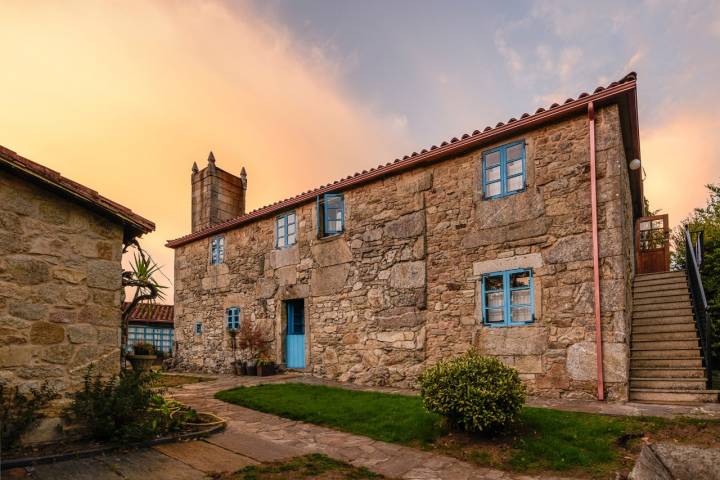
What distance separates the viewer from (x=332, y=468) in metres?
4.14

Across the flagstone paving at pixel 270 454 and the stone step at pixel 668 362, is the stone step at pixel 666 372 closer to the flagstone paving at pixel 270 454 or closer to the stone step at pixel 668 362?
the stone step at pixel 668 362

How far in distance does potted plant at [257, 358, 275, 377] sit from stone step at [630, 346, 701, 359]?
858cm

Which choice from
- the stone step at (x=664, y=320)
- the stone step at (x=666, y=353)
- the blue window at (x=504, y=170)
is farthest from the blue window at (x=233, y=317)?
the stone step at (x=664, y=320)

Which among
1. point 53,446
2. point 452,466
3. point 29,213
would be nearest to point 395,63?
point 29,213

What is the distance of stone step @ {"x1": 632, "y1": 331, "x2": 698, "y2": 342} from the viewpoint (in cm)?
743

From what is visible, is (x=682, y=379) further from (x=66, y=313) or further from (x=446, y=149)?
(x=66, y=313)

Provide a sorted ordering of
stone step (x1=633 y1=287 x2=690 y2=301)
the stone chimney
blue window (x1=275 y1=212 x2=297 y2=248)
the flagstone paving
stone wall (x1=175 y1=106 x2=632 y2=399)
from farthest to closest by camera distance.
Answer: the stone chimney, blue window (x1=275 y1=212 x2=297 y2=248), stone step (x1=633 y1=287 x2=690 y2=301), stone wall (x1=175 y1=106 x2=632 y2=399), the flagstone paving

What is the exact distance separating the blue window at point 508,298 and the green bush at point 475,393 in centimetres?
262

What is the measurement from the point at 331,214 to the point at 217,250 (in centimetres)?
553

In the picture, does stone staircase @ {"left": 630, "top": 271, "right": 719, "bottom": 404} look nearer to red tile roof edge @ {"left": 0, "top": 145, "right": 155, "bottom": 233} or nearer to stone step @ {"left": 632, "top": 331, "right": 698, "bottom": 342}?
stone step @ {"left": 632, "top": 331, "right": 698, "bottom": 342}

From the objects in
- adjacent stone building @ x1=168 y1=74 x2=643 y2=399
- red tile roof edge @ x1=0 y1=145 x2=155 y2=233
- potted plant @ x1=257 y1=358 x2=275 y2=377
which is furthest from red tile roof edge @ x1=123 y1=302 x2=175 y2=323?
red tile roof edge @ x1=0 y1=145 x2=155 y2=233

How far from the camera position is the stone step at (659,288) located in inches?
359

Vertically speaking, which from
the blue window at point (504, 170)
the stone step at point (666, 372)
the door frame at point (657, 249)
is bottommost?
the stone step at point (666, 372)

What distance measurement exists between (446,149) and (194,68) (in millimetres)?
5258
